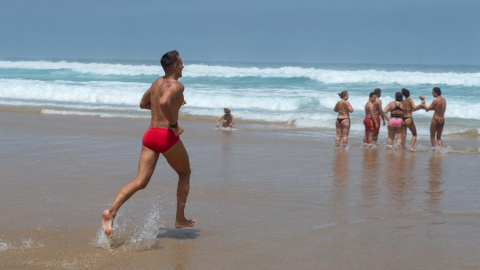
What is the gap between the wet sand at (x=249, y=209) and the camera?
16.4 ft

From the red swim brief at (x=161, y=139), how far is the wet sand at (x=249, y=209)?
0.79 metres

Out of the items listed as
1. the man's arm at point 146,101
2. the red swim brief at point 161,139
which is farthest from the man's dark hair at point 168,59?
the red swim brief at point 161,139

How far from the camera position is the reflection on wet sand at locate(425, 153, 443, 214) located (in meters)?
6.94

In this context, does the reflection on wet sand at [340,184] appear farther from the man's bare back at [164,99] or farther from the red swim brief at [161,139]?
the man's bare back at [164,99]

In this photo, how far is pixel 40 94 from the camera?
107 ft

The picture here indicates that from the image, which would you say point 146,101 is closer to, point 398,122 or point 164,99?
point 164,99

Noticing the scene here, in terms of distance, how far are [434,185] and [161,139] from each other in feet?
14.8

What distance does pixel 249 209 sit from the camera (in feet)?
22.1

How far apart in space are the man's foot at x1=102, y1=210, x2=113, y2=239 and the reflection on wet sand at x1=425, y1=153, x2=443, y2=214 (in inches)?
133

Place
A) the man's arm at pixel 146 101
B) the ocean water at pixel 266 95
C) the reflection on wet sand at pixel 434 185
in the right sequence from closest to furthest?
1. the man's arm at pixel 146 101
2. the reflection on wet sand at pixel 434 185
3. the ocean water at pixel 266 95

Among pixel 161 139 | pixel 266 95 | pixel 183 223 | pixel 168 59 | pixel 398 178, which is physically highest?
pixel 168 59

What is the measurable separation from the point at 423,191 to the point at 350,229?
2367mm

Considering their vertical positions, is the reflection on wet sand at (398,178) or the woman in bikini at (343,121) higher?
the woman in bikini at (343,121)

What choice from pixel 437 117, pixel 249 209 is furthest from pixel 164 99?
pixel 437 117
